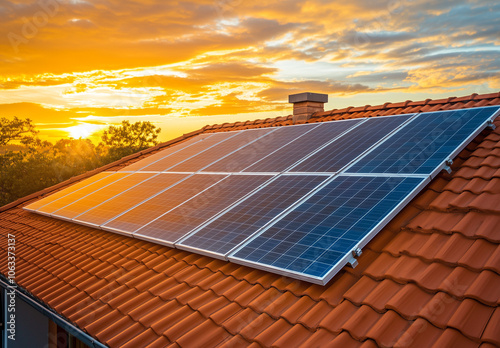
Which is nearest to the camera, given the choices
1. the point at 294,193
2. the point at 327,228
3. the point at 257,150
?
the point at 327,228

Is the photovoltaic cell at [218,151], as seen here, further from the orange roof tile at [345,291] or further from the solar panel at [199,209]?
the orange roof tile at [345,291]

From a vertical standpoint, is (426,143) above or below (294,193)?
above

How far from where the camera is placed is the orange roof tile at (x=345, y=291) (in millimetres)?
3475

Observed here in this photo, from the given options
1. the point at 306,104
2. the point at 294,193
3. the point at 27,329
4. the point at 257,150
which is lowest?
the point at 27,329

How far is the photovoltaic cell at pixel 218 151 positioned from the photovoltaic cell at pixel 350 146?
2.91 meters

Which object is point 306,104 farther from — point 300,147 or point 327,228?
point 327,228

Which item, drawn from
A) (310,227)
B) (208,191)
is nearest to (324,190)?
(310,227)

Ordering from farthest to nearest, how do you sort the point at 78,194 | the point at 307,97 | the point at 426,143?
the point at 307,97, the point at 78,194, the point at 426,143

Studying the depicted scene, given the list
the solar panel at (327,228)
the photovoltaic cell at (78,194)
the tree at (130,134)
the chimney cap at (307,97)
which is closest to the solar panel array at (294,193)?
the solar panel at (327,228)

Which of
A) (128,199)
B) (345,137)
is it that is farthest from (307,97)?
(128,199)

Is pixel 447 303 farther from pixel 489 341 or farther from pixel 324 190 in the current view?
pixel 324 190

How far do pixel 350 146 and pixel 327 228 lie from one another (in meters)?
2.75

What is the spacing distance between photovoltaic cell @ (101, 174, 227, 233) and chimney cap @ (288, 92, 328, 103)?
5.61 meters

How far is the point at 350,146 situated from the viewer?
7.20 meters
